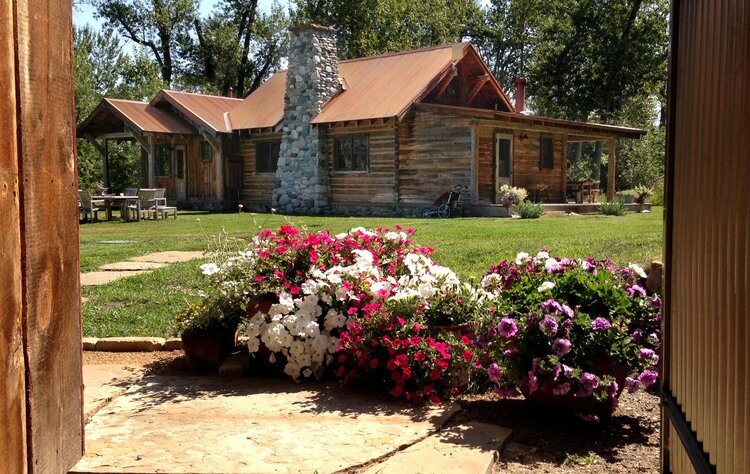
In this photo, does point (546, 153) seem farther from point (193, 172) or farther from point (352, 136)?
point (193, 172)

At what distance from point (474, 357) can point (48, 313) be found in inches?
88.7

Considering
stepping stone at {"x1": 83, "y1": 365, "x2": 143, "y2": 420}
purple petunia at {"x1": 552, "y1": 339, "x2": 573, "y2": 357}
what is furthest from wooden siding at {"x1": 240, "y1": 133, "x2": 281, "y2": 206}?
purple petunia at {"x1": 552, "y1": 339, "x2": 573, "y2": 357}

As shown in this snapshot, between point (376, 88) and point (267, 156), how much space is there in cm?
541

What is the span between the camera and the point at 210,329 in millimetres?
4465

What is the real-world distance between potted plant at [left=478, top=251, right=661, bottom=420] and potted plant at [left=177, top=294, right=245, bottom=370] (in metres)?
1.70

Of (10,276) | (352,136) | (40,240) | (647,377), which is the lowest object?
(647,377)

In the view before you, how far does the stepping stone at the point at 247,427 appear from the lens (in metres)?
2.96

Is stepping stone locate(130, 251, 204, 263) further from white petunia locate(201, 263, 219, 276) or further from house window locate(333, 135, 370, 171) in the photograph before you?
house window locate(333, 135, 370, 171)

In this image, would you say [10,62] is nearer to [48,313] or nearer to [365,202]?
[48,313]

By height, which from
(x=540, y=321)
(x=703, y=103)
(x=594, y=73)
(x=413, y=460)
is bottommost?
(x=413, y=460)

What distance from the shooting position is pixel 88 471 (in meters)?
2.85

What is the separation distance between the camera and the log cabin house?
842 inches

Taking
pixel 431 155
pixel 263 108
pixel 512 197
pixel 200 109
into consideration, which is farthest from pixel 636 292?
pixel 200 109

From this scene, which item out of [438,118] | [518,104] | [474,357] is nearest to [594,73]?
[518,104]
